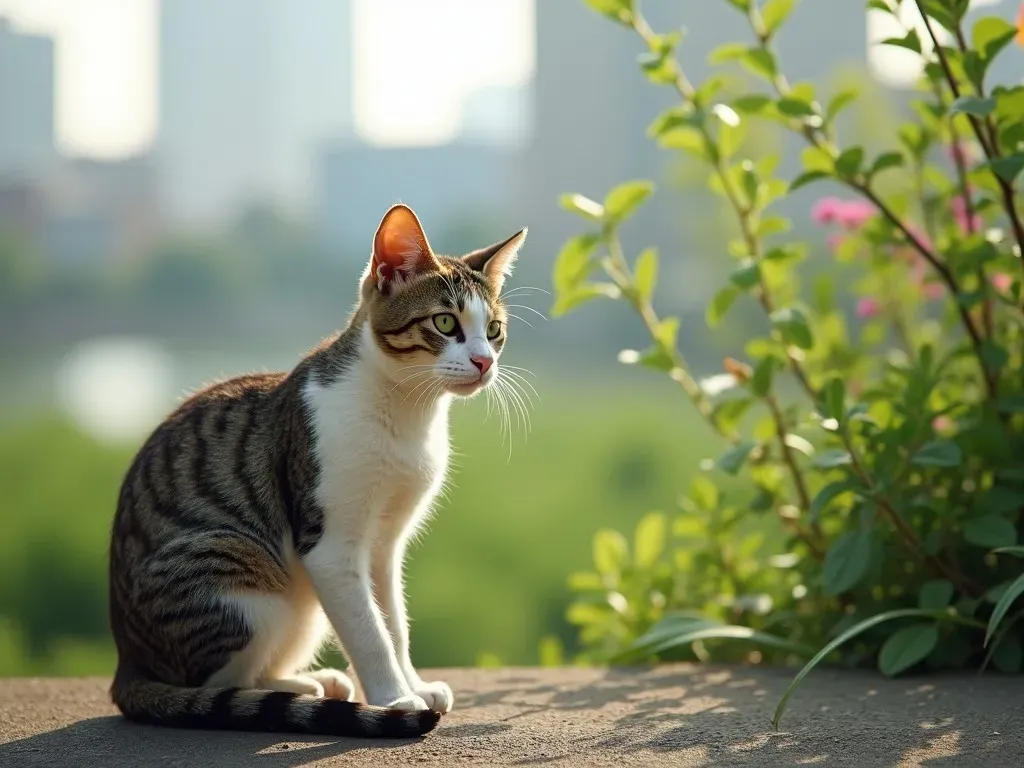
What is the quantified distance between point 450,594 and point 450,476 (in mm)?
2442

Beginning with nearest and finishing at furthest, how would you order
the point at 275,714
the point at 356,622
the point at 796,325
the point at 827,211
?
the point at 275,714
the point at 356,622
the point at 796,325
the point at 827,211

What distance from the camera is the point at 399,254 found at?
186 cm

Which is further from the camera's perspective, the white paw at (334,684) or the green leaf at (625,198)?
the green leaf at (625,198)

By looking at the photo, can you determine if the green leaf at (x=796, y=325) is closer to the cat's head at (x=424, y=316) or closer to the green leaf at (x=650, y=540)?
the cat's head at (x=424, y=316)

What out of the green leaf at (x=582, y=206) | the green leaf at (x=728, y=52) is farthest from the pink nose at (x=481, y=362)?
the green leaf at (x=728, y=52)

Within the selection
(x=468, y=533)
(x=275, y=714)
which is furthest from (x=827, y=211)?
(x=468, y=533)

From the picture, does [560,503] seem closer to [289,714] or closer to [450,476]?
[450,476]

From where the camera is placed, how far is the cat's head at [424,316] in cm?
178

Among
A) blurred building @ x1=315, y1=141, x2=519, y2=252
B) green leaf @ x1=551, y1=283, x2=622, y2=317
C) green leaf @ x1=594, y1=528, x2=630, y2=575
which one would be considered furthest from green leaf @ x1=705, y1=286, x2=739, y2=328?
blurred building @ x1=315, y1=141, x2=519, y2=252

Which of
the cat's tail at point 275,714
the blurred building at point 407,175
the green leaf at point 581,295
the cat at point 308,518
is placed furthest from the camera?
the blurred building at point 407,175

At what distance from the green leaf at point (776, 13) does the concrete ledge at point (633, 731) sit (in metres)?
1.28

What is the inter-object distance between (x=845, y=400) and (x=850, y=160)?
0.45 meters

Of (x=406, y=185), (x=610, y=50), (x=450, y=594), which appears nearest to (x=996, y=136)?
(x=450, y=594)

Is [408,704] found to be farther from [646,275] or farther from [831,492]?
[646,275]
